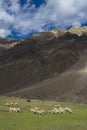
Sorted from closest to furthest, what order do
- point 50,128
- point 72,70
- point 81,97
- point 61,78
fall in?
point 50,128
point 81,97
point 61,78
point 72,70

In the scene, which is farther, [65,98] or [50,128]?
[65,98]

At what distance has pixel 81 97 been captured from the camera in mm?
148250

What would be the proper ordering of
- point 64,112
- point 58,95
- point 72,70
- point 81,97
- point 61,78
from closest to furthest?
point 64,112, point 81,97, point 58,95, point 61,78, point 72,70

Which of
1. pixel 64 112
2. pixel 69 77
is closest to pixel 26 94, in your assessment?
pixel 69 77

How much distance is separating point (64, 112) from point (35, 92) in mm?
118032

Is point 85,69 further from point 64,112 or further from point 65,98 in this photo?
point 64,112

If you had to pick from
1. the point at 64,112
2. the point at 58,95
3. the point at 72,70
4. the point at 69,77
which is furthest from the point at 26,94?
the point at 64,112

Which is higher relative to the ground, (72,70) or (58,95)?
(72,70)

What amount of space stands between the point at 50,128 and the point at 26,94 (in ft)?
446

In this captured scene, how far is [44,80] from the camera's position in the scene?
635 ft

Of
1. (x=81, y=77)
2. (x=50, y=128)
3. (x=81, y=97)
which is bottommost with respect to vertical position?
(x=50, y=128)

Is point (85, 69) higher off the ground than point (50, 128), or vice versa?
point (85, 69)

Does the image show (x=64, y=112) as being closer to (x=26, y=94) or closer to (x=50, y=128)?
(x=50, y=128)

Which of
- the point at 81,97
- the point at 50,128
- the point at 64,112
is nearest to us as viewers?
the point at 50,128
